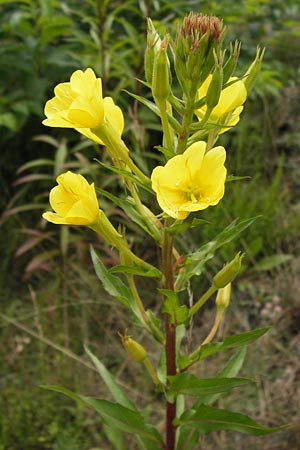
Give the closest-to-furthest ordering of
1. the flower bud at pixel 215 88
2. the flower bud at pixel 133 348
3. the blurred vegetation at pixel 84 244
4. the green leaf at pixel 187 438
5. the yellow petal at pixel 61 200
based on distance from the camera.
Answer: the flower bud at pixel 215 88, the yellow petal at pixel 61 200, the flower bud at pixel 133 348, the green leaf at pixel 187 438, the blurred vegetation at pixel 84 244

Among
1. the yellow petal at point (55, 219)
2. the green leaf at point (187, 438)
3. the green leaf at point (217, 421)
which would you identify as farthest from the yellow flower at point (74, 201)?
the green leaf at point (187, 438)

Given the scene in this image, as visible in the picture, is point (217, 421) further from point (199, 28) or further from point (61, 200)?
point (199, 28)

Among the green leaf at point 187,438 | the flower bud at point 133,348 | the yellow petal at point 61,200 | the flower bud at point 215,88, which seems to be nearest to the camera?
the flower bud at point 215,88

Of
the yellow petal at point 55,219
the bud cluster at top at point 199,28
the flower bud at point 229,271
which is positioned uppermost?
the bud cluster at top at point 199,28

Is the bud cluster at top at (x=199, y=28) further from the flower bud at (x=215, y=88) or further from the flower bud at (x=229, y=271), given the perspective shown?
the flower bud at (x=229, y=271)

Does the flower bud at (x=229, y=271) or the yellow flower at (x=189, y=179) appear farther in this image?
the flower bud at (x=229, y=271)

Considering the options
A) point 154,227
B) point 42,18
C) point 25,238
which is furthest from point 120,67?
point 154,227

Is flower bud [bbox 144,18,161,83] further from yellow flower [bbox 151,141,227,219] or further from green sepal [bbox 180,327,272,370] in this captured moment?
green sepal [bbox 180,327,272,370]

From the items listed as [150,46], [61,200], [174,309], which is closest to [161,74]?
[150,46]
